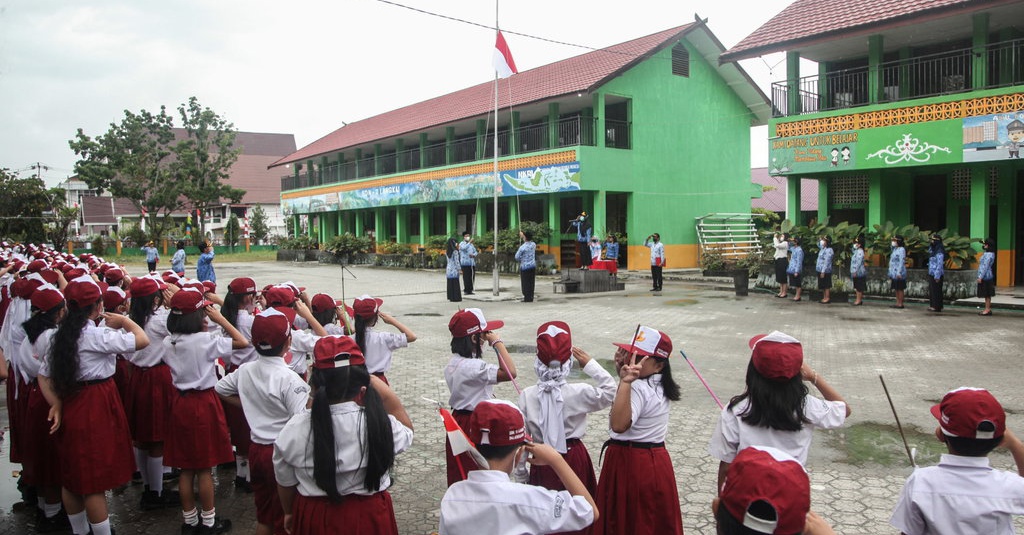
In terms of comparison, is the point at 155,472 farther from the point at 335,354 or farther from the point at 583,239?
the point at 583,239

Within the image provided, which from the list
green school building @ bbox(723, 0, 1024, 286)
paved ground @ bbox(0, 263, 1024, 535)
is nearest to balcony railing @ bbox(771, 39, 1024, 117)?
green school building @ bbox(723, 0, 1024, 286)

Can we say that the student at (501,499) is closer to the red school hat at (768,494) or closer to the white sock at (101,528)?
the red school hat at (768,494)

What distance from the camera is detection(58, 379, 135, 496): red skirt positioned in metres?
3.95

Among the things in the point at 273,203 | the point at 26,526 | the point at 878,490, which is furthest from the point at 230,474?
the point at 273,203

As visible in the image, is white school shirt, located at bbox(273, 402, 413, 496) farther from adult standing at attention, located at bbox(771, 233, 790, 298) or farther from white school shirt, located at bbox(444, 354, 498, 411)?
adult standing at attention, located at bbox(771, 233, 790, 298)

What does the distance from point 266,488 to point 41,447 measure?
1.79 m

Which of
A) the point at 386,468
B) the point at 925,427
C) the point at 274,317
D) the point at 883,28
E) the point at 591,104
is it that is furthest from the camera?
the point at 591,104

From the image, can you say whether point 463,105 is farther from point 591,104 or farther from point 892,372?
point 892,372

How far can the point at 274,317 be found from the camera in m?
3.46

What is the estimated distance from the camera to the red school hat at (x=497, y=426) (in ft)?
7.73

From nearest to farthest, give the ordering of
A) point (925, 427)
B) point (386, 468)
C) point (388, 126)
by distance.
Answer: point (386, 468) → point (925, 427) → point (388, 126)

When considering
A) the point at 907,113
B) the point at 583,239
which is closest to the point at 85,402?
the point at 907,113

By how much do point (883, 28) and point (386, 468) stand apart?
55.1ft

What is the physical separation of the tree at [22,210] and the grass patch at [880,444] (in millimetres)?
38715
